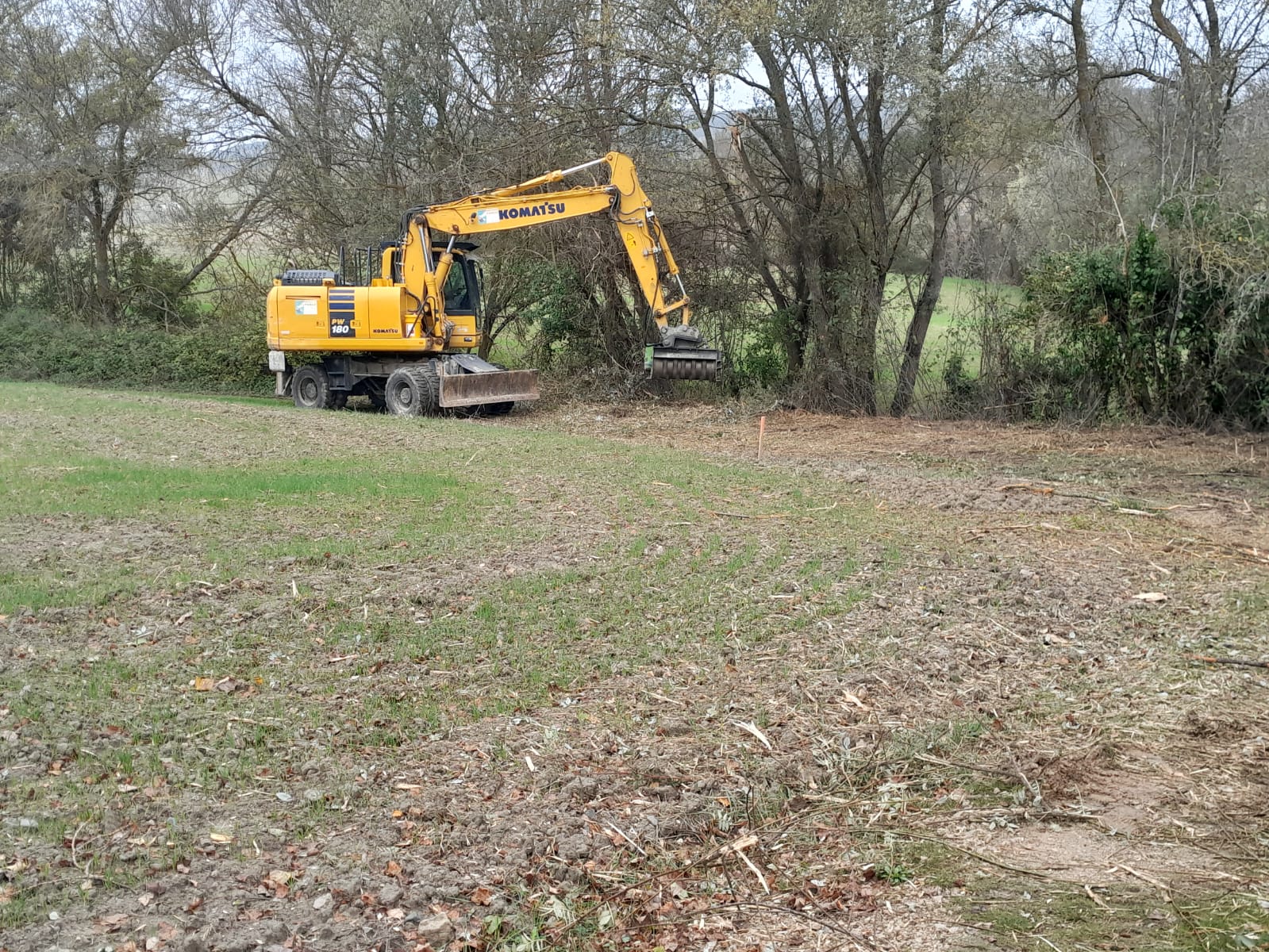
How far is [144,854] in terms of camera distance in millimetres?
4375

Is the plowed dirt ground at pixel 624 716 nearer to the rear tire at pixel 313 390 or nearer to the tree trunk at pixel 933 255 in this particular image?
the tree trunk at pixel 933 255

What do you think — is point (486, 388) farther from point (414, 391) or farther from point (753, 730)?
point (753, 730)

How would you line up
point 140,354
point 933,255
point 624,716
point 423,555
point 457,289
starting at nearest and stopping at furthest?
1. point 624,716
2. point 423,555
3. point 933,255
4. point 457,289
5. point 140,354

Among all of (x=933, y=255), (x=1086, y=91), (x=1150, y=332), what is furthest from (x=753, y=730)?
(x=1086, y=91)

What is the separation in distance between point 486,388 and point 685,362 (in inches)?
162

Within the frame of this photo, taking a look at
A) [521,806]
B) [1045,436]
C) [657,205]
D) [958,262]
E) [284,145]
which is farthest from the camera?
[284,145]

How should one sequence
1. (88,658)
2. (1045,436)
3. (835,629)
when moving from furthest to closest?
1. (1045,436)
2. (835,629)
3. (88,658)

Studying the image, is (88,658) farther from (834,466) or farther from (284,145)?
(284,145)

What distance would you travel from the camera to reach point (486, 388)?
18.9 metres

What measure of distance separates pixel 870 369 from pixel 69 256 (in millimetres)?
20162

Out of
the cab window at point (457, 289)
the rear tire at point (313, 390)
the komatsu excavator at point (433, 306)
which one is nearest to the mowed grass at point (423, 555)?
the komatsu excavator at point (433, 306)

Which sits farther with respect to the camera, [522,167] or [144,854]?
[522,167]

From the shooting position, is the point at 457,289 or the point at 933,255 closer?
the point at 933,255

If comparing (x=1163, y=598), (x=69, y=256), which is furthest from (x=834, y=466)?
(x=69, y=256)
